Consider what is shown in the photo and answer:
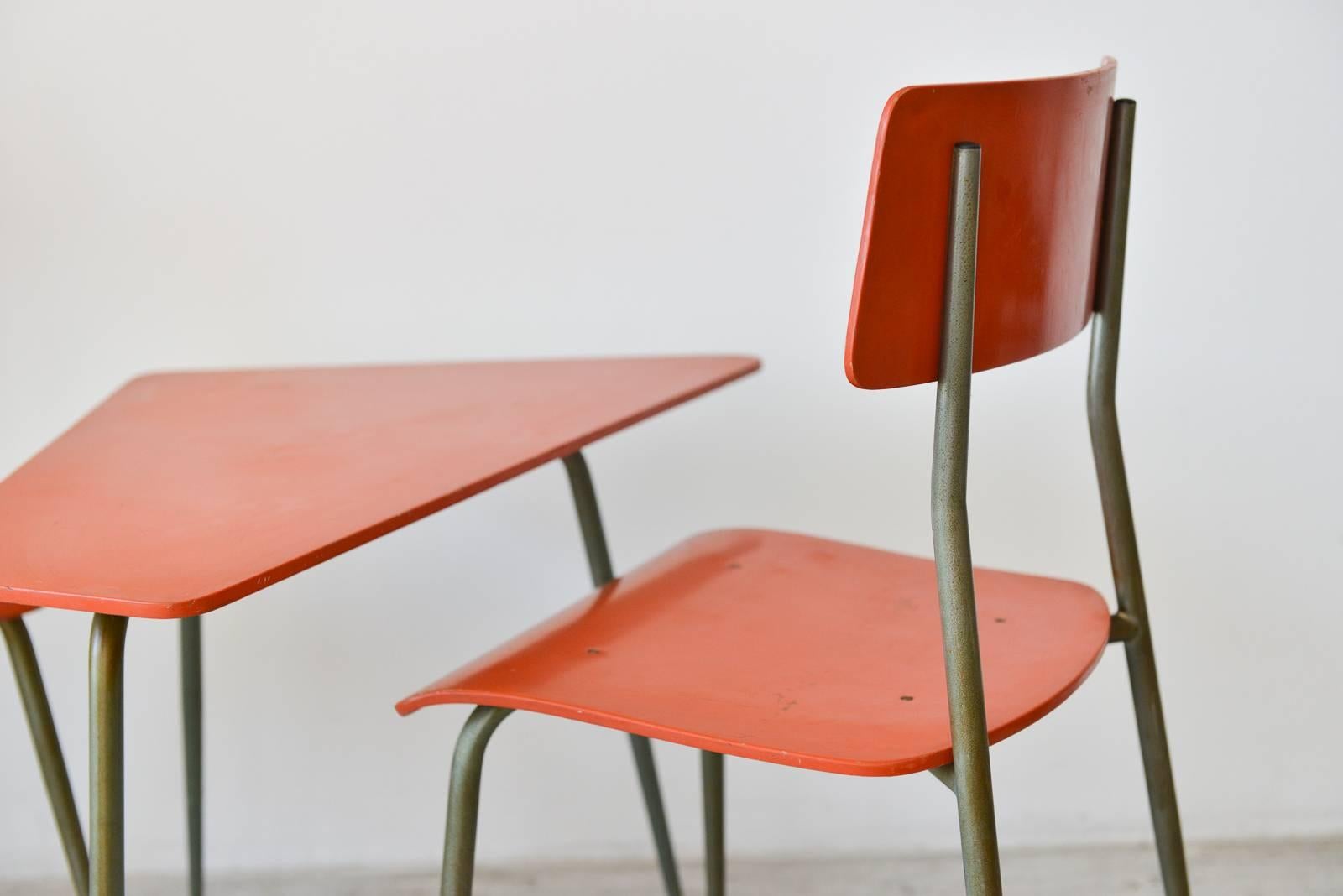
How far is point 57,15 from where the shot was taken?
5.21ft

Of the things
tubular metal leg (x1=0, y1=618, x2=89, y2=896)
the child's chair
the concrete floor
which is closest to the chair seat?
the child's chair

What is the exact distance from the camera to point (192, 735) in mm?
1376

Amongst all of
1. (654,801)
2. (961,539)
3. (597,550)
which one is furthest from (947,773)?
(654,801)

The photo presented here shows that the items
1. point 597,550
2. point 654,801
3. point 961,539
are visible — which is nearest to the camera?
point 961,539

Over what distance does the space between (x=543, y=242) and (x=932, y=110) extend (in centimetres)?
98

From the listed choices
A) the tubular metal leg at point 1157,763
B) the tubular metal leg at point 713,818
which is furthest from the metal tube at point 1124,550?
the tubular metal leg at point 713,818

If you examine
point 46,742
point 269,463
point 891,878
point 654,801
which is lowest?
point 891,878

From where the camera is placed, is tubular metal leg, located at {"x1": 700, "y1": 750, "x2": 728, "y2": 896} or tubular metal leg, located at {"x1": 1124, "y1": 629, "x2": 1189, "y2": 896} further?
tubular metal leg, located at {"x1": 700, "y1": 750, "x2": 728, "y2": 896}

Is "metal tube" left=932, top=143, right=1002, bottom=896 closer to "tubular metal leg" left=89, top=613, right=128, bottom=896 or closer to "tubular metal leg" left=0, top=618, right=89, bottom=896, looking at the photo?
"tubular metal leg" left=89, top=613, right=128, bottom=896

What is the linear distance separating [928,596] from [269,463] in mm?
483

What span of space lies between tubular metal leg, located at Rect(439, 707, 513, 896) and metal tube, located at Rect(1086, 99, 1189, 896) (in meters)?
0.47

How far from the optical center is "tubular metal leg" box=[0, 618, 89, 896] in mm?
1124

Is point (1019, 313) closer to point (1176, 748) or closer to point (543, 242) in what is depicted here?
point (543, 242)

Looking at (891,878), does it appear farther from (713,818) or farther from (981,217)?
(981,217)
